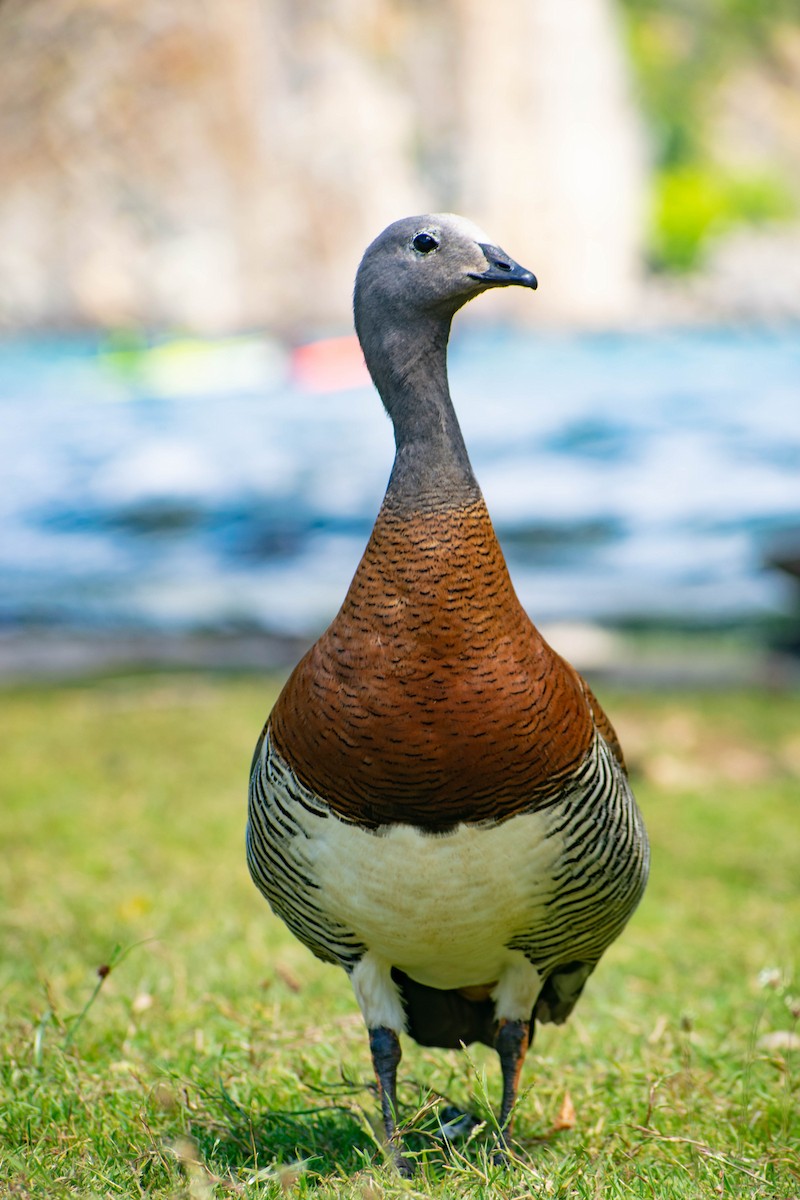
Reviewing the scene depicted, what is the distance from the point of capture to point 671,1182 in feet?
6.51

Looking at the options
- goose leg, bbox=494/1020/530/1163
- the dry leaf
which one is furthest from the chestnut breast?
the dry leaf

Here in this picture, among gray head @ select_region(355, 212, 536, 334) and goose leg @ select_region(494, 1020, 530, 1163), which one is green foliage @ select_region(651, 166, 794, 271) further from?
goose leg @ select_region(494, 1020, 530, 1163)

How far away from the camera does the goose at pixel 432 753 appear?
197cm

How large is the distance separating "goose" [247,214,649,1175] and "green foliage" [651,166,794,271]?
9.53m

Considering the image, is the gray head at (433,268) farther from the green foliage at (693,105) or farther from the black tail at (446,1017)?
the green foliage at (693,105)

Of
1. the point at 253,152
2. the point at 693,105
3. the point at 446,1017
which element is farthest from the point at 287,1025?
the point at 693,105

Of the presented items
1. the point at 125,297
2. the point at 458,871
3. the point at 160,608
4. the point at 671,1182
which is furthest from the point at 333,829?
the point at 125,297

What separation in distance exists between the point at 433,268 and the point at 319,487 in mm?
6805

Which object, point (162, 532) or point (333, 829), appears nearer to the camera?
point (333, 829)

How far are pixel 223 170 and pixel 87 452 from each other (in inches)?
98.0

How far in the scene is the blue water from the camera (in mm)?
8641

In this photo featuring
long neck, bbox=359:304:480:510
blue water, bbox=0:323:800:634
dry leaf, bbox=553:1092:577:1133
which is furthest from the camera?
blue water, bbox=0:323:800:634

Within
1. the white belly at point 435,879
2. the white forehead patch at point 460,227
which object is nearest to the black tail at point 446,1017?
the white belly at point 435,879

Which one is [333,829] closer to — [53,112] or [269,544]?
[269,544]
